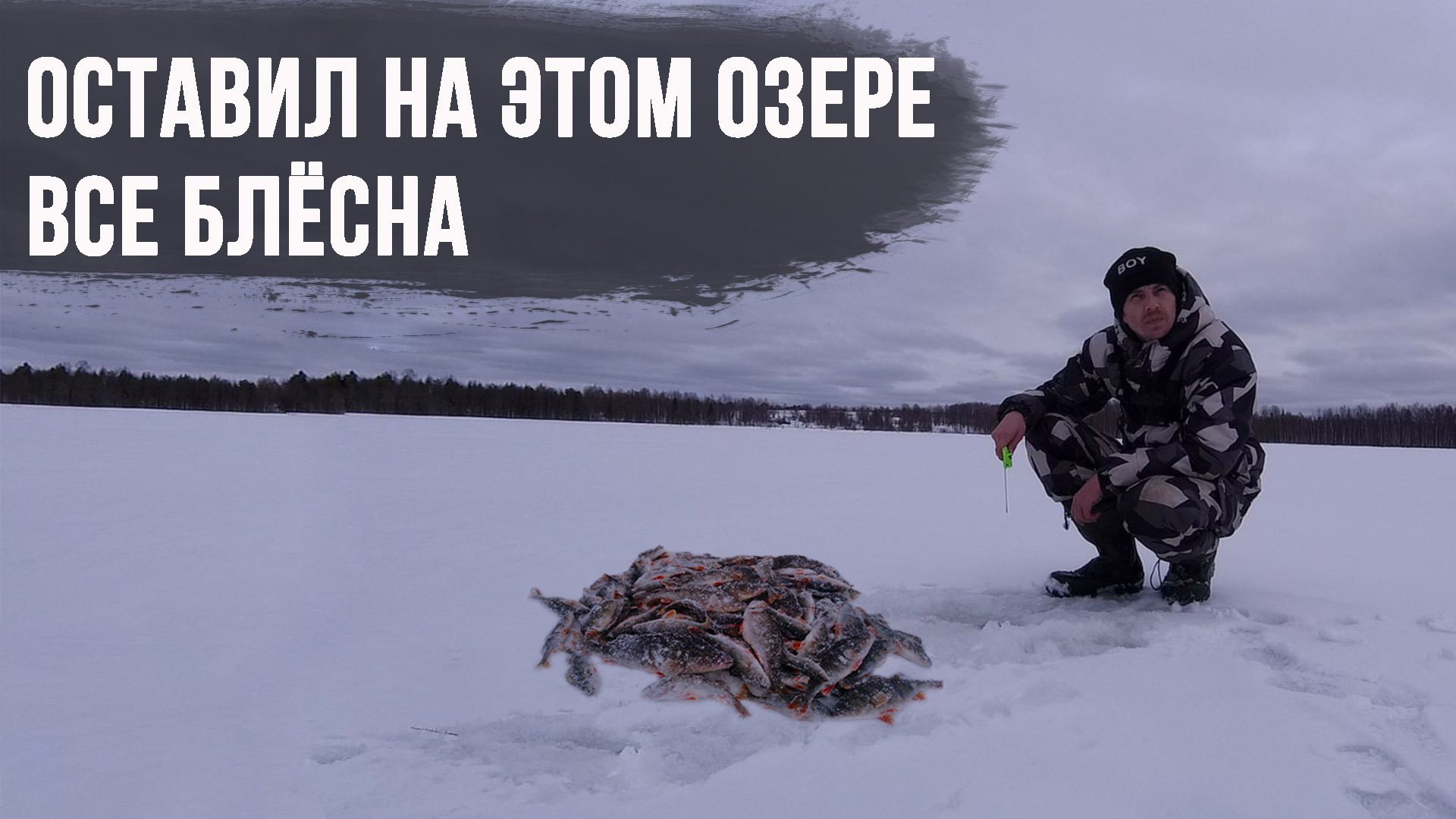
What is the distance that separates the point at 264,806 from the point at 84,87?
7061 millimetres

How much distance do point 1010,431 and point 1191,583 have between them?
76cm

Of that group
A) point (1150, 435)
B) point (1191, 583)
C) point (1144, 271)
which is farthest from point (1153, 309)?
point (1191, 583)

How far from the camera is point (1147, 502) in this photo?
2555mm

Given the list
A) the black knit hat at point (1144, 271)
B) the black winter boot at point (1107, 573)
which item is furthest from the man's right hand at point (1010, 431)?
the black knit hat at point (1144, 271)

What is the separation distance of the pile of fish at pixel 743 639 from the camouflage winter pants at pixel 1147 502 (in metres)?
0.84

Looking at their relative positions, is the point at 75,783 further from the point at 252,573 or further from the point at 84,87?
the point at 84,87

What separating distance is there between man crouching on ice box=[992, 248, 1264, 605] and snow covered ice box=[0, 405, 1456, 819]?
0.71ft

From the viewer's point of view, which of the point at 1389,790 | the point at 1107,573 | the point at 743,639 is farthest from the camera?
the point at 1107,573

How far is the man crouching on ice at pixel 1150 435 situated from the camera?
2549 millimetres

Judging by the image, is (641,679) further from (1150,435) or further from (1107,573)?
(1150,435)

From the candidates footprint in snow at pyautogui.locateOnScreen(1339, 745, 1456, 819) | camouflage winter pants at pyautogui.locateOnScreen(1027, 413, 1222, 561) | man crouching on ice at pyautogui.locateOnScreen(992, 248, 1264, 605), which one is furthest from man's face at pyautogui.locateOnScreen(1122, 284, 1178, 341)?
footprint in snow at pyautogui.locateOnScreen(1339, 745, 1456, 819)

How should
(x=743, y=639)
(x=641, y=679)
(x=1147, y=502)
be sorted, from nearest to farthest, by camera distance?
(x=641, y=679) → (x=743, y=639) → (x=1147, y=502)

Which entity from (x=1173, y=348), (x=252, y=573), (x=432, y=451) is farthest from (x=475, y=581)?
(x=432, y=451)

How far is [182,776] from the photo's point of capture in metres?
1.64
